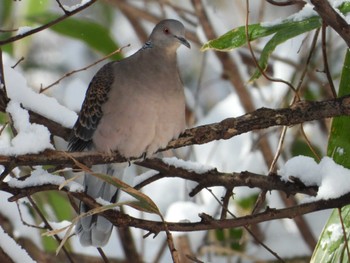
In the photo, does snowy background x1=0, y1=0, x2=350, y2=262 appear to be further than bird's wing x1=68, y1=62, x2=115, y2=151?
No

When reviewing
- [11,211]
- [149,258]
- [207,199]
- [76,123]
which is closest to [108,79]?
[76,123]

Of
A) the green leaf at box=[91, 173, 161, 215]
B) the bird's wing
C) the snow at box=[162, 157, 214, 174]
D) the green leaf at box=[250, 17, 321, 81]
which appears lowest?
the green leaf at box=[91, 173, 161, 215]

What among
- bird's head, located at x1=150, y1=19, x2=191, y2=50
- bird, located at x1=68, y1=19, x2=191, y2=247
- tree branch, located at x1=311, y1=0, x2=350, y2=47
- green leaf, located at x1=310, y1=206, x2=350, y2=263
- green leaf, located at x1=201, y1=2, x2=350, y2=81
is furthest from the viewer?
bird's head, located at x1=150, y1=19, x2=191, y2=50

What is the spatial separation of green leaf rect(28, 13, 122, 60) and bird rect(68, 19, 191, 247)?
92 centimetres

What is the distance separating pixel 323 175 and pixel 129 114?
56 centimetres

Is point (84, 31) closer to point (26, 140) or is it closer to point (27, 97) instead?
point (27, 97)

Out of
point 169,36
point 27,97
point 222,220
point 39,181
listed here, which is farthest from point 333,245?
point 169,36

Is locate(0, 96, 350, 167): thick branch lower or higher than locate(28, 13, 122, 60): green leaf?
lower

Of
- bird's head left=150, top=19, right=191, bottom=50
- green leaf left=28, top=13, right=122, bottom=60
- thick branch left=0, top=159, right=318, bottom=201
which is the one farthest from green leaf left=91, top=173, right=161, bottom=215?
green leaf left=28, top=13, right=122, bottom=60

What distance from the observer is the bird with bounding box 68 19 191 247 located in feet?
6.72

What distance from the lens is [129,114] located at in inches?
81.0

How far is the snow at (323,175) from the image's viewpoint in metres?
1.60

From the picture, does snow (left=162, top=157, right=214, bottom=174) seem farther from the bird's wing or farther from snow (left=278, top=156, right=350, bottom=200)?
the bird's wing

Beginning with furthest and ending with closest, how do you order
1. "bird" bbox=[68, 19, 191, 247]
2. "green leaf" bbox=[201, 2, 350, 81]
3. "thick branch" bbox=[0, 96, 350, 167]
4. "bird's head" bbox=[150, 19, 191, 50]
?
1. "bird's head" bbox=[150, 19, 191, 50]
2. "bird" bbox=[68, 19, 191, 247]
3. "green leaf" bbox=[201, 2, 350, 81]
4. "thick branch" bbox=[0, 96, 350, 167]
